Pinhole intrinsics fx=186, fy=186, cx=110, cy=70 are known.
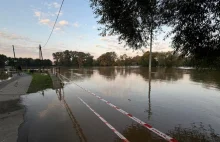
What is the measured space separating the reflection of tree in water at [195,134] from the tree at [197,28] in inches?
84.6

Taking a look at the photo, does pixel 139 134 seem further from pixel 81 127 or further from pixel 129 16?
pixel 129 16

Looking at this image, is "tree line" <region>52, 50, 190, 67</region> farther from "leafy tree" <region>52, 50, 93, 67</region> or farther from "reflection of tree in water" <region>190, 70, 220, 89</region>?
"reflection of tree in water" <region>190, 70, 220, 89</region>

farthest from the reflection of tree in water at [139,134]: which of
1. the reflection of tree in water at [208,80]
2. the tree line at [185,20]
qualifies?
the reflection of tree in water at [208,80]

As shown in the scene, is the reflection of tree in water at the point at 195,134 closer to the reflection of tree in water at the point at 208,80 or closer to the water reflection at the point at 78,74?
the reflection of tree in water at the point at 208,80

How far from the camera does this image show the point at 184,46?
197 inches

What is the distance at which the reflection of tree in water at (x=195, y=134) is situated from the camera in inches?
204

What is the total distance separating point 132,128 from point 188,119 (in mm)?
2558

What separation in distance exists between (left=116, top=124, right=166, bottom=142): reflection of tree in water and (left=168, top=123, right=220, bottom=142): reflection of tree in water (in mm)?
628

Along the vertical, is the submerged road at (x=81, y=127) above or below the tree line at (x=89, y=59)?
below

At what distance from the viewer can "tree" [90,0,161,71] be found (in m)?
6.17

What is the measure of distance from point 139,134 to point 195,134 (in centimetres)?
169

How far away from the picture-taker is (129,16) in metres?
6.55

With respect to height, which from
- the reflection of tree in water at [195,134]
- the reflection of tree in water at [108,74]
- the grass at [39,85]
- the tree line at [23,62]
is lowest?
the reflection of tree in water at [108,74]

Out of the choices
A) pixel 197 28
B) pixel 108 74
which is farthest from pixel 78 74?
pixel 197 28
